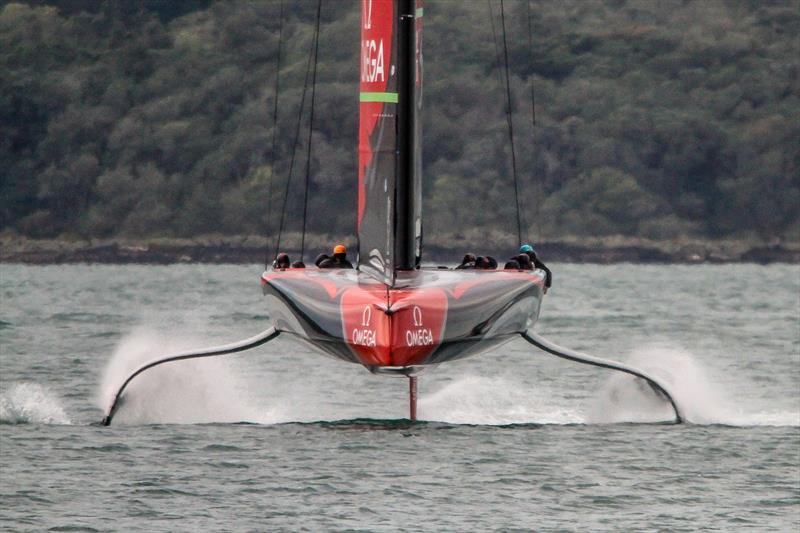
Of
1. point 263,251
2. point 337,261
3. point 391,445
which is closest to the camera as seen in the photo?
point 391,445

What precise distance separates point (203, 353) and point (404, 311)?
323 cm

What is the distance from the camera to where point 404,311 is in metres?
17.5

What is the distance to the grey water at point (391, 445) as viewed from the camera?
15625 millimetres

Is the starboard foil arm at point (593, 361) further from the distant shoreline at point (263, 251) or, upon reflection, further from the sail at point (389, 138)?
the distant shoreline at point (263, 251)

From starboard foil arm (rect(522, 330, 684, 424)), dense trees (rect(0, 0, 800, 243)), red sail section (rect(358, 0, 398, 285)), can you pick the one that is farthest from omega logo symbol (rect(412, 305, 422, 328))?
dense trees (rect(0, 0, 800, 243))

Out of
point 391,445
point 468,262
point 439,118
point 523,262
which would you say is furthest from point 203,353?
point 439,118

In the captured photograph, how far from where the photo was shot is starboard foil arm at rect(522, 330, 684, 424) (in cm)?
1949

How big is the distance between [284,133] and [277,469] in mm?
90740

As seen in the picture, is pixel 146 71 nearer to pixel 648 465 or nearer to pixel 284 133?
pixel 284 133

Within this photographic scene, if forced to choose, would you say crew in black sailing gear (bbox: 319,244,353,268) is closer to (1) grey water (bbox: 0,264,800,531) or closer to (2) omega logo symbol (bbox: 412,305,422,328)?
(1) grey water (bbox: 0,264,800,531)

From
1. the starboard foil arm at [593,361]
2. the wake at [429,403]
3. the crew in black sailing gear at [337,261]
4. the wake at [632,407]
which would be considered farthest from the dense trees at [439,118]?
the crew in black sailing gear at [337,261]

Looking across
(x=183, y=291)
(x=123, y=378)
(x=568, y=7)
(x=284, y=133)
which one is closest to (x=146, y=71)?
(x=284, y=133)

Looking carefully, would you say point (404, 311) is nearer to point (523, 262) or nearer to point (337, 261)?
point (523, 262)

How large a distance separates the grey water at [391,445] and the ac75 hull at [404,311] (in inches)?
42.7
